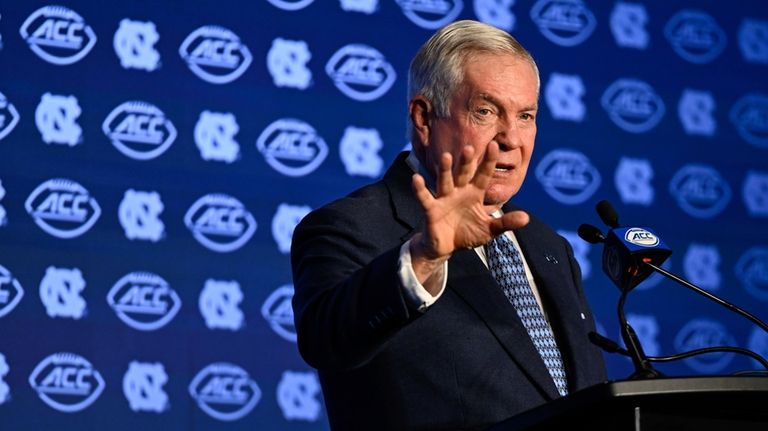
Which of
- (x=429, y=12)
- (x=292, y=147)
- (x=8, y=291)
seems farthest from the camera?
(x=429, y=12)

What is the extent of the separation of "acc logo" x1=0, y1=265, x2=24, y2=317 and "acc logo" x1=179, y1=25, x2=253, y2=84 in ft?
2.85

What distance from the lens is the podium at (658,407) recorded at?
1454 mm

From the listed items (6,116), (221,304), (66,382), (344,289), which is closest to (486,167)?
(344,289)

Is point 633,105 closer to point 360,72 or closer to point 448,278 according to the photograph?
point 360,72

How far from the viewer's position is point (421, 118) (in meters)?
2.50

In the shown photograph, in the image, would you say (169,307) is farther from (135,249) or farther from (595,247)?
(595,247)

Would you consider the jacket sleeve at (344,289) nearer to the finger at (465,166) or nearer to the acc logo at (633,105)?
the finger at (465,166)

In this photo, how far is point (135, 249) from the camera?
3.48 m

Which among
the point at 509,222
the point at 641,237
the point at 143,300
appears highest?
the point at 509,222

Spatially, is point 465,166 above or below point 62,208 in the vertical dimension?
above

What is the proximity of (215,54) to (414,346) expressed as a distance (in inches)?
71.5

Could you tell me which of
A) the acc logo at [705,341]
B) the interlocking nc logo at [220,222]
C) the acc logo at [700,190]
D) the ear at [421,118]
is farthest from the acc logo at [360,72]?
the acc logo at [705,341]

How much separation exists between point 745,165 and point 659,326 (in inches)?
29.4

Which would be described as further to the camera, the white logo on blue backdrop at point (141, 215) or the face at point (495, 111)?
the white logo on blue backdrop at point (141, 215)
